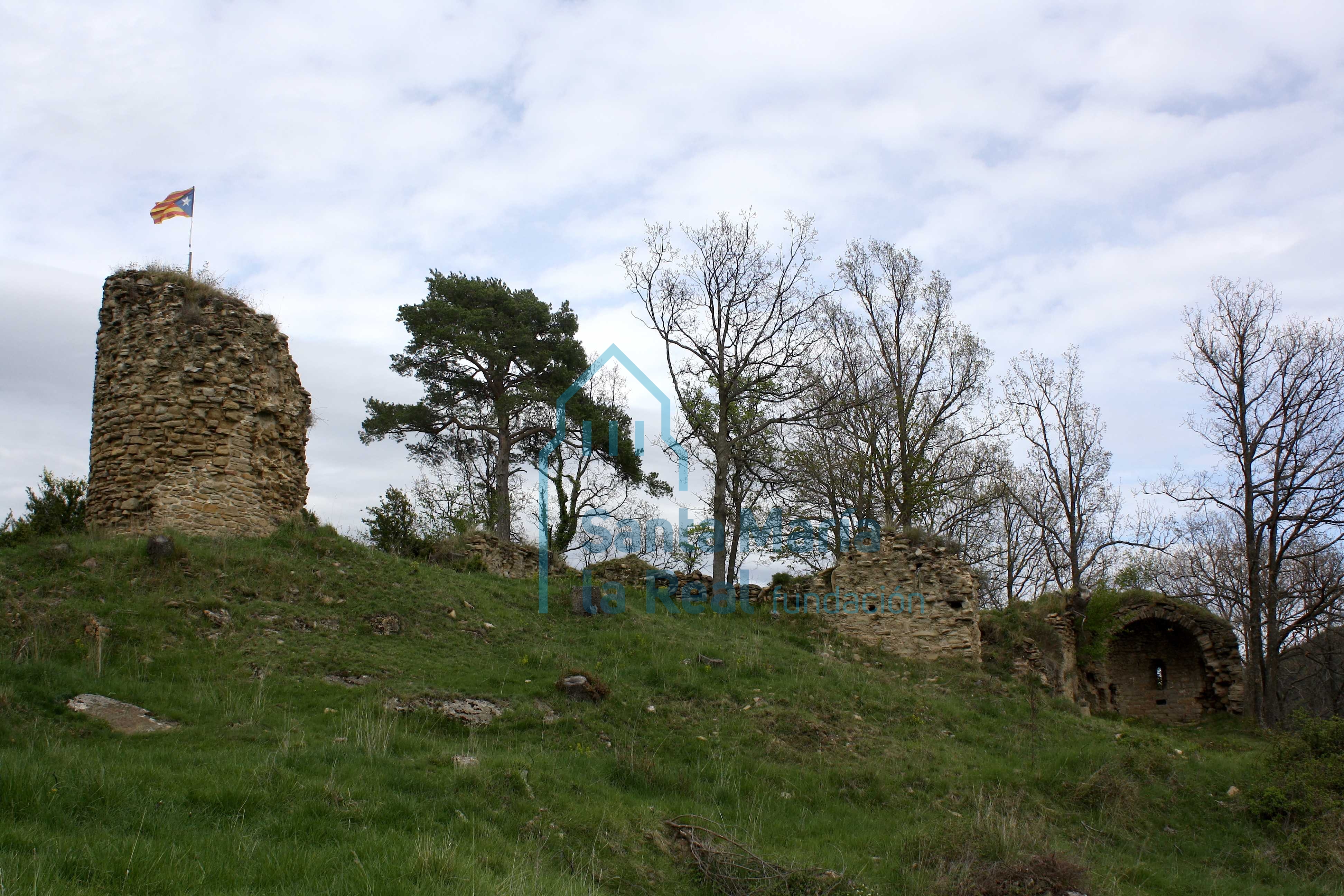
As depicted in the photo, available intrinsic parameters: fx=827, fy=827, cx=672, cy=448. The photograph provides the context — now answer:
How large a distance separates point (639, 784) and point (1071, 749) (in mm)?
6274

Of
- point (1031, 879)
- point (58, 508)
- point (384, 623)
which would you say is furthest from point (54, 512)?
point (1031, 879)

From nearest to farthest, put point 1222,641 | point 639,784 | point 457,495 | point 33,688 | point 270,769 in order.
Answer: point 270,769
point 33,688
point 639,784
point 1222,641
point 457,495

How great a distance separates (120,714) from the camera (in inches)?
290

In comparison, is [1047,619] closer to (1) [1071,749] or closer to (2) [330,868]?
(1) [1071,749]

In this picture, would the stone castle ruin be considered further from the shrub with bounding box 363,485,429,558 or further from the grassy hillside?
the shrub with bounding box 363,485,429,558

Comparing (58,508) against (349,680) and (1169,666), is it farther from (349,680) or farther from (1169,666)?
(1169,666)

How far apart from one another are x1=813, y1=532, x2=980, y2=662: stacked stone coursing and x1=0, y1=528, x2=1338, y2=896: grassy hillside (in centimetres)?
193

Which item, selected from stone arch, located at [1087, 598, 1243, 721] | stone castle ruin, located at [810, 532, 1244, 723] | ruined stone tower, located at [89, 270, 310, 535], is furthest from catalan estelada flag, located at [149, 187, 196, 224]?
stone arch, located at [1087, 598, 1243, 721]

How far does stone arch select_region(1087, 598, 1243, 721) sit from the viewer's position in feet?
61.9

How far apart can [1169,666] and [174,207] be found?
23171 millimetres

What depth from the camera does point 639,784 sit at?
314 inches

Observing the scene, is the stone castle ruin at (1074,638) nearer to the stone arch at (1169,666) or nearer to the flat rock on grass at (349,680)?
the stone arch at (1169,666)

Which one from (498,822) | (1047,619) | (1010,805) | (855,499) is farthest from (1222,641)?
(498,822)

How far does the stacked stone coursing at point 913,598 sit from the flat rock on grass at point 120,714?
1211cm
